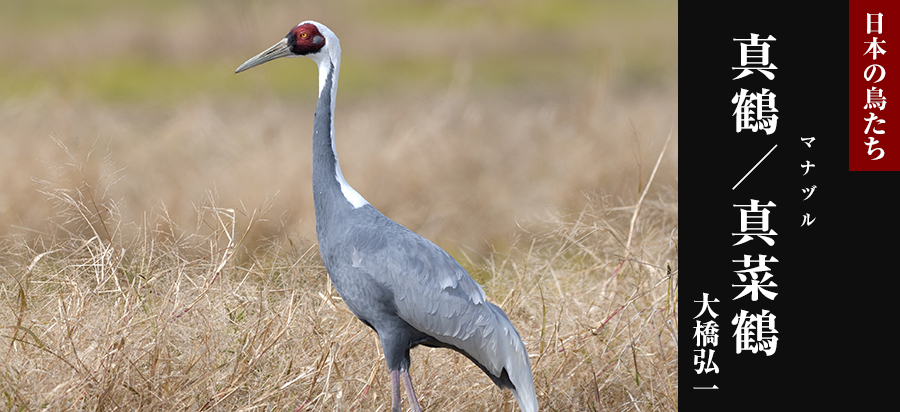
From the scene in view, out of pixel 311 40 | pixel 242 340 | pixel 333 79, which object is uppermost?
pixel 311 40

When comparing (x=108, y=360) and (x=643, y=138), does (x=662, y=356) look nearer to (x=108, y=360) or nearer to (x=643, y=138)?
(x=108, y=360)

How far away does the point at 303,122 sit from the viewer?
933 cm

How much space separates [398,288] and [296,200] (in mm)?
3736

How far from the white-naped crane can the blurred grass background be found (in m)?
0.69

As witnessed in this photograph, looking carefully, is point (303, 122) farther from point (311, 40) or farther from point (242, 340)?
point (242, 340)

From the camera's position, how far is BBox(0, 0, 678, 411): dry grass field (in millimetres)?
3730

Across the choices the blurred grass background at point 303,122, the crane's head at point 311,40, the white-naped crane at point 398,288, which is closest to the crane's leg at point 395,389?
the white-naped crane at point 398,288

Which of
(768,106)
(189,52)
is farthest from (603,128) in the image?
(189,52)

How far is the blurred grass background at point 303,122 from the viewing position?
23.6ft

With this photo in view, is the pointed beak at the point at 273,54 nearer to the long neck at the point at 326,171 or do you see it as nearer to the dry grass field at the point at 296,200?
the long neck at the point at 326,171

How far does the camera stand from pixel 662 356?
4.02 meters

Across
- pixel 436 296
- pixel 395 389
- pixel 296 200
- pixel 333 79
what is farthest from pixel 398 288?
pixel 296 200

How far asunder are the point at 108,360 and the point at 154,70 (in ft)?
38.8

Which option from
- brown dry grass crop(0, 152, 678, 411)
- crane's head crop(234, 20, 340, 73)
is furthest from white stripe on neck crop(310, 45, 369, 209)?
brown dry grass crop(0, 152, 678, 411)
